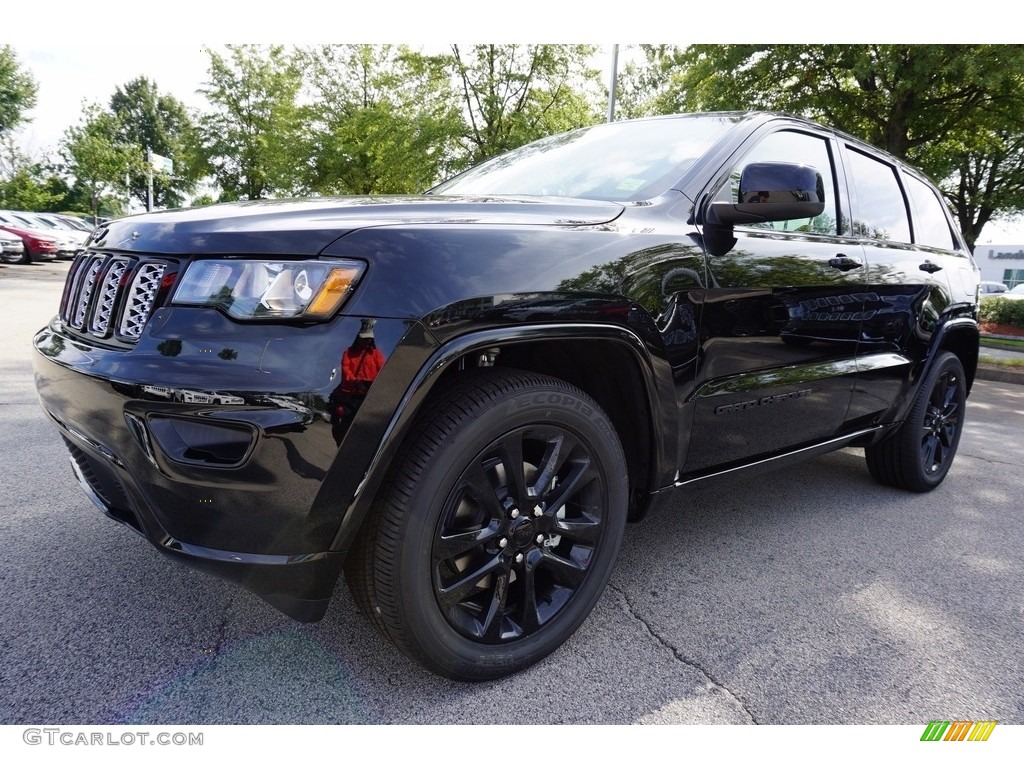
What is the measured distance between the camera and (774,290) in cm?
246

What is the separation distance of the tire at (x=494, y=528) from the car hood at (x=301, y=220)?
456mm

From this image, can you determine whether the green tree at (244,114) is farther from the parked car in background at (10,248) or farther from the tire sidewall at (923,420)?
the tire sidewall at (923,420)

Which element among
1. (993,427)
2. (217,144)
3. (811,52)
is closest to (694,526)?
(993,427)

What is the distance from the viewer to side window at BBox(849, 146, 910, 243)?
318cm

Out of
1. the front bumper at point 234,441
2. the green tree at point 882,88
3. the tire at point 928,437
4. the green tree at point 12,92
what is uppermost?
the green tree at point 12,92

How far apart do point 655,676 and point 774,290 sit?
138 cm

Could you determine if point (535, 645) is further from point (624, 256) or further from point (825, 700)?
point (624, 256)

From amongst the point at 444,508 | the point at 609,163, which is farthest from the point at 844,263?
the point at 444,508

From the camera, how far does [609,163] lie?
2.66 meters

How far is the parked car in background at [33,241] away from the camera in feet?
65.3

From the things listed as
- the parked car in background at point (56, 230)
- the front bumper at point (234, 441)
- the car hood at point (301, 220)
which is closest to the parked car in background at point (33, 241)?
the parked car in background at point (56, 230)

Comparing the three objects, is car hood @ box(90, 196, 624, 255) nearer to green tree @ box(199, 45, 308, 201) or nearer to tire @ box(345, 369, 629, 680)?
tire @ box(345, 369, 629, 680)

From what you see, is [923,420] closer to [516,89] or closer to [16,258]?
[516,89]
